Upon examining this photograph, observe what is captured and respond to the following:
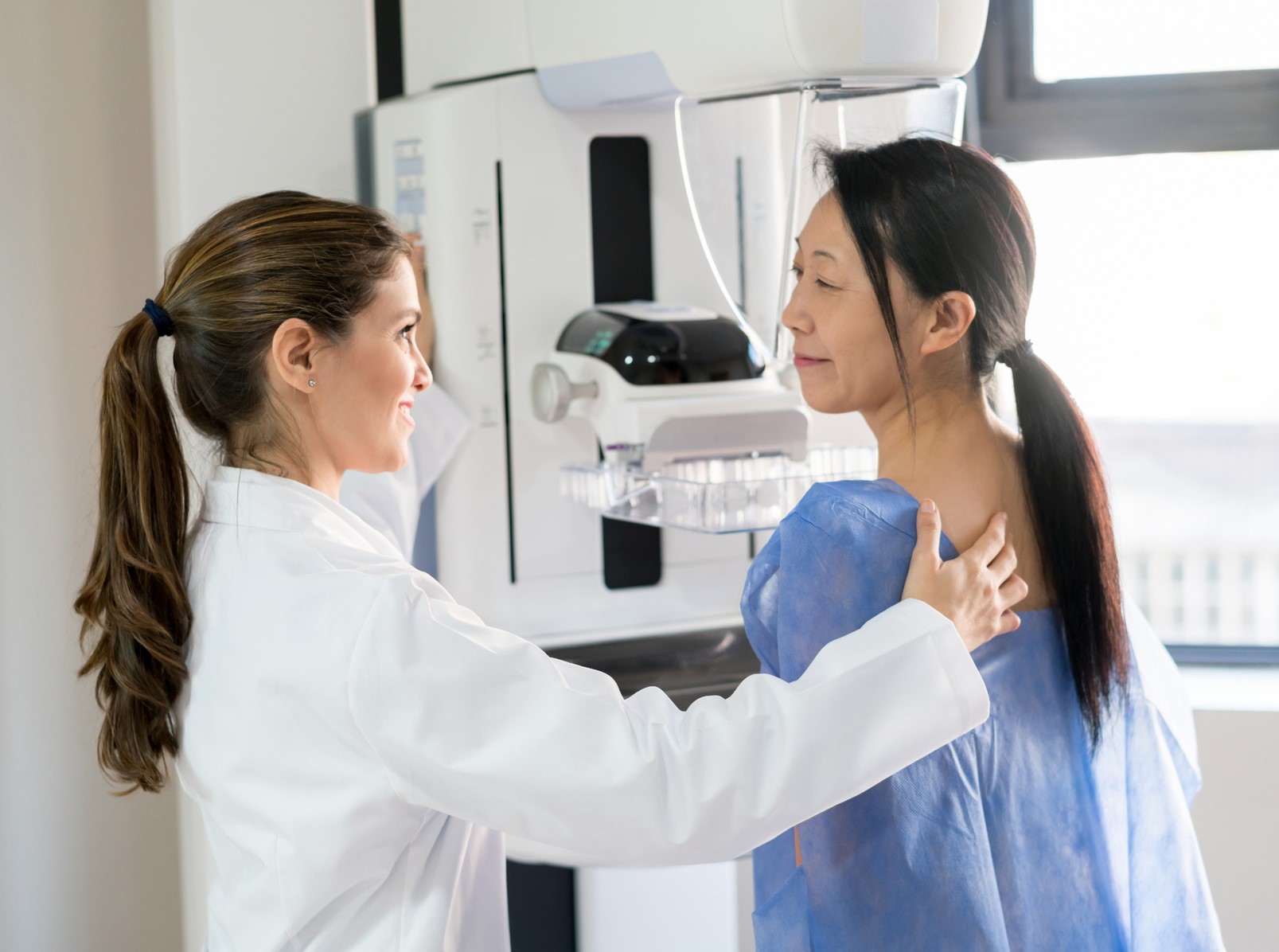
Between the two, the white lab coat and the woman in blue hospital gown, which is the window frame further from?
the white lab coat

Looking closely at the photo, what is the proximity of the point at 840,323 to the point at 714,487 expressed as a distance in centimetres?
37

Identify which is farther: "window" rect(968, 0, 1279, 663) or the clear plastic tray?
"window" rect(968, 0, 1279, 663)

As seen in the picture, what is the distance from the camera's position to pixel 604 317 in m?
1.46

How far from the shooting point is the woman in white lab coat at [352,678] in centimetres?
84

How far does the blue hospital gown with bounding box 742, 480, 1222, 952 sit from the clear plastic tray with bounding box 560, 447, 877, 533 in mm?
332

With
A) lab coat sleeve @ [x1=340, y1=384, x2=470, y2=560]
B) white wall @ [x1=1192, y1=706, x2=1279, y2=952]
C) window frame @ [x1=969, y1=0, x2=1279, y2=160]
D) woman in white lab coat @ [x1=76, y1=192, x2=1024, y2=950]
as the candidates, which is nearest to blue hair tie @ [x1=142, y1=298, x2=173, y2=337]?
woman in white lab coat @ [x1=76, y1=192, x2=1024, y2=950]

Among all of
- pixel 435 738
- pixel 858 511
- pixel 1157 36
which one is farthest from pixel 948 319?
pixel 1157 36

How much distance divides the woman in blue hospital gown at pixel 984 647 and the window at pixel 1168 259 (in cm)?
94

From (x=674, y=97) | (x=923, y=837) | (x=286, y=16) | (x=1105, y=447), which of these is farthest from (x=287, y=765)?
(x=1105, y=447)

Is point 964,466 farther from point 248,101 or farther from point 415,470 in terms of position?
point 248,101

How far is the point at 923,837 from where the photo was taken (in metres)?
0.94

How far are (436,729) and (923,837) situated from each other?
0.39m

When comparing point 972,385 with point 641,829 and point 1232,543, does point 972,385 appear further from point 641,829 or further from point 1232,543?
point 1232,543

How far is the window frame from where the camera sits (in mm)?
1962
